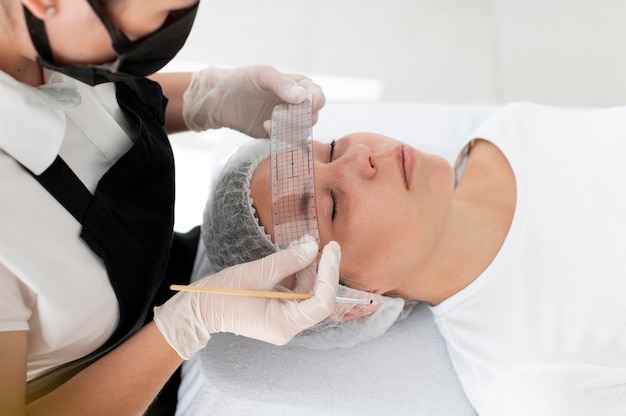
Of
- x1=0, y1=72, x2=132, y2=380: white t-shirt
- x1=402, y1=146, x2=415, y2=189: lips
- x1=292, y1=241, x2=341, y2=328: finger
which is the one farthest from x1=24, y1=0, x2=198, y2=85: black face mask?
x1=402, y1=146, x2=415, y2=189: lips

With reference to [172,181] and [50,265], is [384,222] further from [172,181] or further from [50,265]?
[50,265]

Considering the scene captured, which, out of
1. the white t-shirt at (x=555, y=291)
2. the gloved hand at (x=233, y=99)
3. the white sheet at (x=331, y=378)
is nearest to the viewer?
the white t-shirt at (x=555, y=291)

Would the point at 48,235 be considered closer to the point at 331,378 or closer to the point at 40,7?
the point at 40,7

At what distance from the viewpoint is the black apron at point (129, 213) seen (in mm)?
1186

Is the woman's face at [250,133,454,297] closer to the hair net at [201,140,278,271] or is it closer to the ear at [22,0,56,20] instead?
the hair net at [201,140,278,271]

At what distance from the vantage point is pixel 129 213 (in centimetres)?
128

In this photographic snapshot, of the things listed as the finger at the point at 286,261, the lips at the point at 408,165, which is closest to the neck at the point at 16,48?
the finger at the point at 286,261

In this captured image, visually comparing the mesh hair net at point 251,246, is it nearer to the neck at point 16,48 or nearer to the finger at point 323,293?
the finger at point 323,293

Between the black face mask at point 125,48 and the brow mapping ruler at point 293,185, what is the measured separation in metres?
0.47

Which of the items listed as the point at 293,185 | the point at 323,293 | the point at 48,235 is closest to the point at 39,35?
the point at 48,235

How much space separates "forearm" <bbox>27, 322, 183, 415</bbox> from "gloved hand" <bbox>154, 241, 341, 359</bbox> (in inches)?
1.5

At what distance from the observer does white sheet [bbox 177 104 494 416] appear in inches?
62.7

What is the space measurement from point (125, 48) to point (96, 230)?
40cm

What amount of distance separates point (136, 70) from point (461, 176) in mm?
1264
